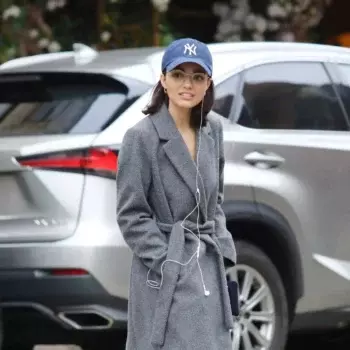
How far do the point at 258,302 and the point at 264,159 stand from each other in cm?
70

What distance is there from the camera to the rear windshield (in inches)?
223

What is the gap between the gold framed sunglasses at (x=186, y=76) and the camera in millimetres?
4297

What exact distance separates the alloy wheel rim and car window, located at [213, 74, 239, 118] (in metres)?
0.76

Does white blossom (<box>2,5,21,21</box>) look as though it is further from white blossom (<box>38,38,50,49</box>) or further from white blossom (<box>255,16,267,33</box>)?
white blossom (<box>255,16,267,33</box>)

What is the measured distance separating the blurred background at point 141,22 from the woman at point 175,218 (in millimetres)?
5443

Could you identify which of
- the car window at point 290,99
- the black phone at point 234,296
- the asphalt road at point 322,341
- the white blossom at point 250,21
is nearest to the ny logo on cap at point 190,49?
the black phone at point 234,296

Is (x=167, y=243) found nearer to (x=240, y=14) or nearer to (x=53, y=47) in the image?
(x=53, y=47)

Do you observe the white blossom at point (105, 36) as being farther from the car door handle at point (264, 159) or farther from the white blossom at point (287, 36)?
the car door handle at point (264, 159)

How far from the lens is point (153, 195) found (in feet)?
14.0

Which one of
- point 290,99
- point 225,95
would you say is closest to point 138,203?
point 225,95

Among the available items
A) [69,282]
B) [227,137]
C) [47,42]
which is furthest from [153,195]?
[47,42]

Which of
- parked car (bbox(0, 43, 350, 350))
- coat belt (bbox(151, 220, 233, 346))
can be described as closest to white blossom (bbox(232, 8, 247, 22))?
parked car (bbox(0, 43, 350, 350))

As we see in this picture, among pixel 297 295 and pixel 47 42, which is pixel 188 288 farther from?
pixel 47 42

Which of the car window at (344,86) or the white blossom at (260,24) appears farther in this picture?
the white blossom at (260,24)
